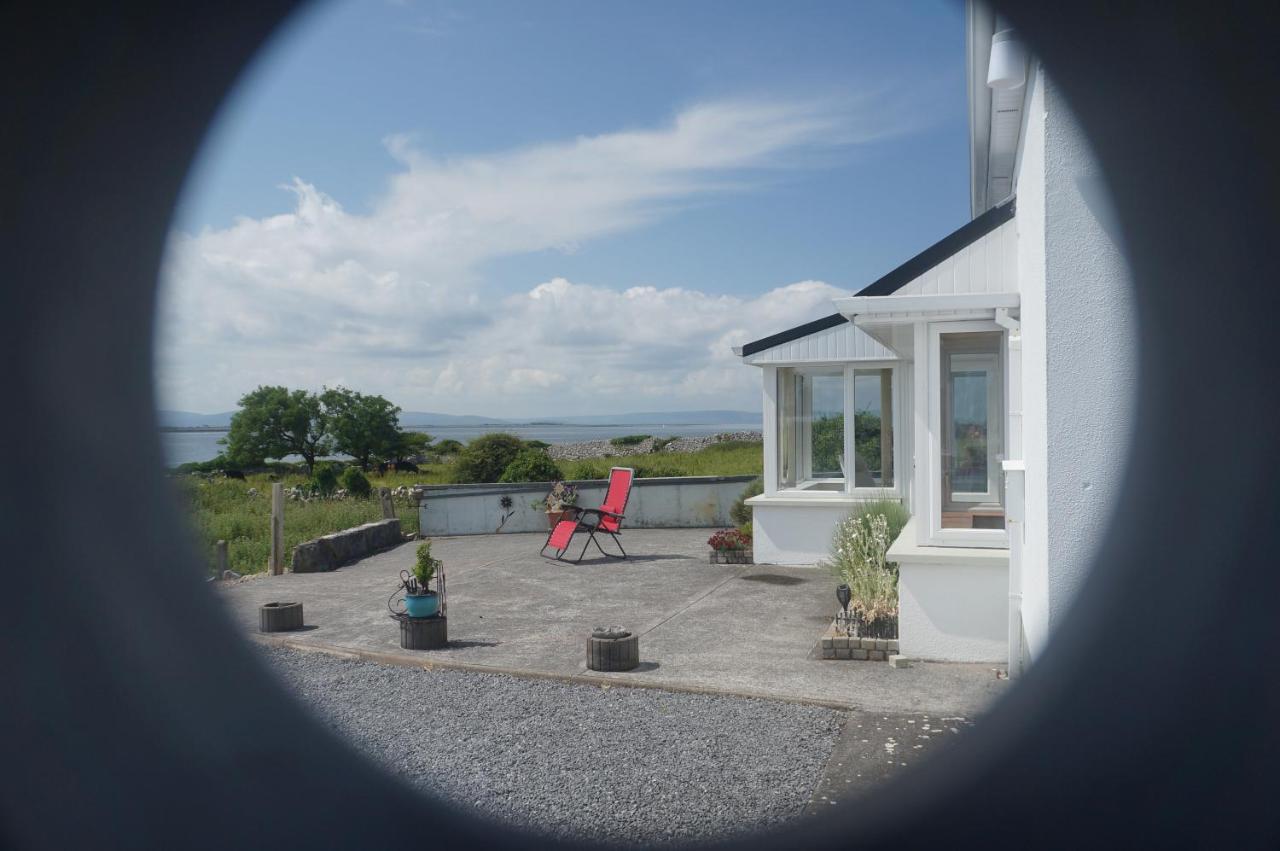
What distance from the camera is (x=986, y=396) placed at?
20.7 feet

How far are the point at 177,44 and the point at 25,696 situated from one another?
2.09 metres

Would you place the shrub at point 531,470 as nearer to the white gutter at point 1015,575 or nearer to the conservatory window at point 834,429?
Answer: the conservatory window at point 834,429

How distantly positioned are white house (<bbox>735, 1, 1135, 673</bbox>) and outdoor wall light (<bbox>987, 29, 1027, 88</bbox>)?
0.01 meters

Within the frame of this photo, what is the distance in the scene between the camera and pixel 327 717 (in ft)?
16.5

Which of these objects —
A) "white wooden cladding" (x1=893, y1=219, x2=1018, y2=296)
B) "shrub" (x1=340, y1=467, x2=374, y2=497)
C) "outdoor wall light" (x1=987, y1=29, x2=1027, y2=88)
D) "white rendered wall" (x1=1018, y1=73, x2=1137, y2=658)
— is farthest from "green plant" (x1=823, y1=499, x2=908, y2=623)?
"shrub" (x1=340, y1=467, x2=374, y2=497)

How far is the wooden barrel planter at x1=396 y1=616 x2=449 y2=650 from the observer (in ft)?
21.9

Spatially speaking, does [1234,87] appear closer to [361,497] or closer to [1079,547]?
[1079,547]

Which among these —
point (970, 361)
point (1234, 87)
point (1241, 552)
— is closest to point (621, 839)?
point (1241, 552)

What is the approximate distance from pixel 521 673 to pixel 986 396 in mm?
3475

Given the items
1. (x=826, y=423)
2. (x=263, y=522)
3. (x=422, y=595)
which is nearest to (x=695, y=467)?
(x=263, y=522)

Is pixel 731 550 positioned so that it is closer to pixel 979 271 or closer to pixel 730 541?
pixel 730 541

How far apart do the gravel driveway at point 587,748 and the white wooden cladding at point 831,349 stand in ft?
18.3

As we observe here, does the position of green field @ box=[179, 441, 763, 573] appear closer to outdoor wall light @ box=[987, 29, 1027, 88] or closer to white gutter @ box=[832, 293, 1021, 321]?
white gutter @ box=[832, 293, 1021, 321]

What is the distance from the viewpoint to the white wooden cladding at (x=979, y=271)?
6148mm
